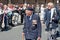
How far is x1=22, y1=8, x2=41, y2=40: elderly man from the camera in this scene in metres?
7.43

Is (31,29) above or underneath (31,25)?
underneath

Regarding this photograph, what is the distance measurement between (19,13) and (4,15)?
3934 mm

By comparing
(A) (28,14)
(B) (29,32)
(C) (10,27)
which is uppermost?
(A) (28,14)

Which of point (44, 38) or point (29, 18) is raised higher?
point (29, 18)

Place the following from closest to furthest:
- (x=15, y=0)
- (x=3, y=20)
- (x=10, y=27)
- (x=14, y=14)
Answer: (x=3, y=20)
(x=10, y=27)
(x=14, y=14)
(x=15, y=0)

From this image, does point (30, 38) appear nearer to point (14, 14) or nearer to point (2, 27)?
point (2, 27)

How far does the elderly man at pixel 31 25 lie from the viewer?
7.43 m

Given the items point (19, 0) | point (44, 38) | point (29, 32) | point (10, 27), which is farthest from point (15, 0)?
point (29, 32)

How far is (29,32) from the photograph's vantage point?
7.60m

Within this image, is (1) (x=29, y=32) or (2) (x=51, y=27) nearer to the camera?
(1) (x=29, y=32)

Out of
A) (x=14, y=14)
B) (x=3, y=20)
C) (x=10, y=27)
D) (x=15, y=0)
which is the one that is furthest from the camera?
(x=15, y=0)

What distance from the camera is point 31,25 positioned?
754 centimetres

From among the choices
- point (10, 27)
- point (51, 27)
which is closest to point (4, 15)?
point (10, 27)

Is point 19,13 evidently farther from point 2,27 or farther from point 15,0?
point 15,0
